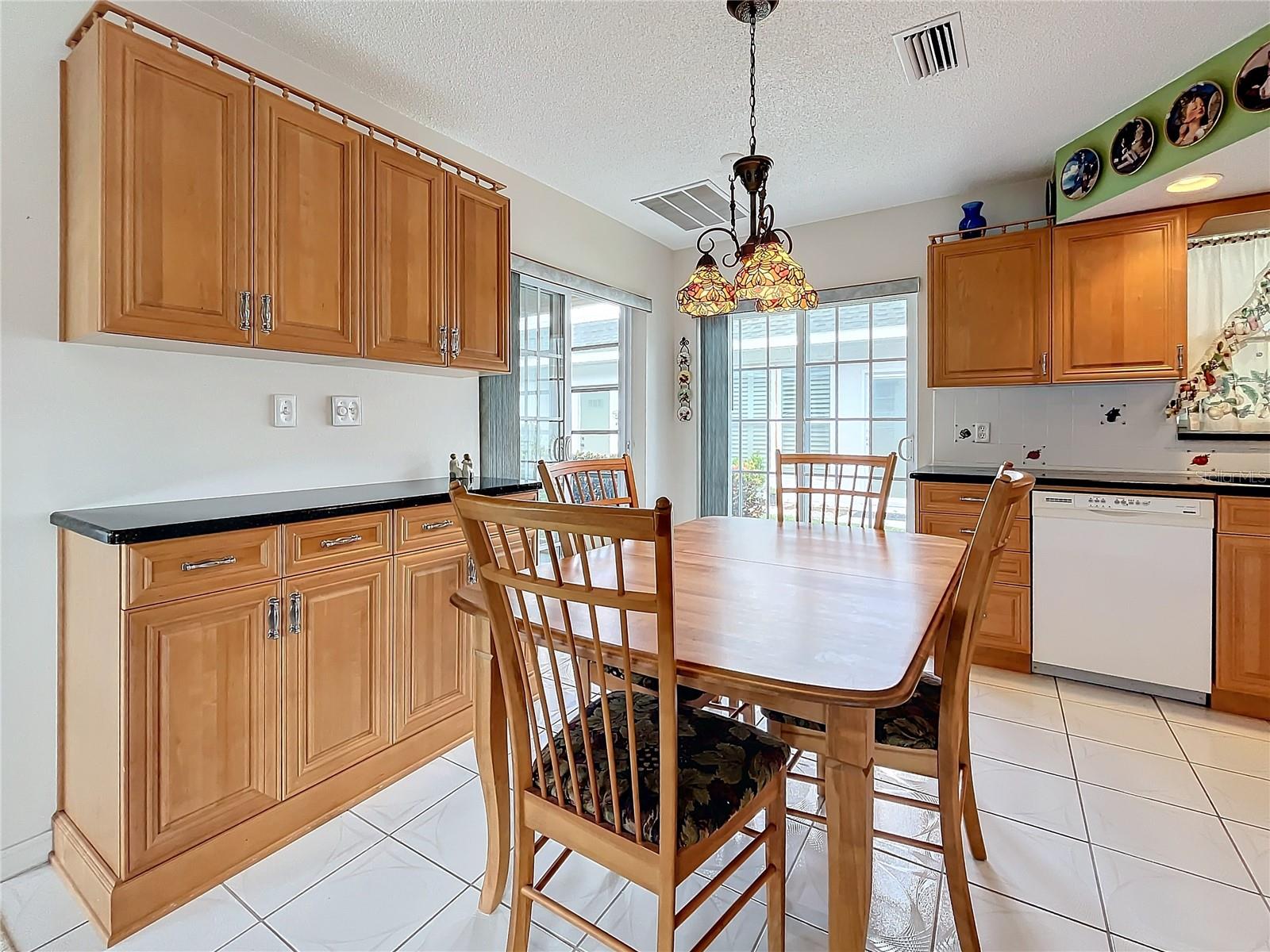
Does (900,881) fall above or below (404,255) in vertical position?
below

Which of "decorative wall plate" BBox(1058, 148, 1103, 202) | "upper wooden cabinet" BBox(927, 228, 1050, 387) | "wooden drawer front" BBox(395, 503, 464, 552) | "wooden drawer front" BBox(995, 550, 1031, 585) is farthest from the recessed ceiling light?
"wooden drawer front" BBox(395, 503, 464, 552)

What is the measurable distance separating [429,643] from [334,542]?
557 mm

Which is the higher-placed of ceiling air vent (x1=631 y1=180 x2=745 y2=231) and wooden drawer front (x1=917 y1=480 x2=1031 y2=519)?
ceiling air vent (x1=631 y1=180 x2=745 y2=231)

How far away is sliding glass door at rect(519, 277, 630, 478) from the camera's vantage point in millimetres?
3498

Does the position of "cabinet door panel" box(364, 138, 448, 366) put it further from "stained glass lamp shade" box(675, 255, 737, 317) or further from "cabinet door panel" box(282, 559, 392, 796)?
"stained glass lamp shade" box(675, 255, 737, 317)

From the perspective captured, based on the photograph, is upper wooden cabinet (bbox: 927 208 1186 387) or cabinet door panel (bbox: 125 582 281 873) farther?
upper wooden cabinet (bbox: 927 208 1186 387)

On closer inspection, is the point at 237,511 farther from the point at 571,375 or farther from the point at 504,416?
the point at 571,375

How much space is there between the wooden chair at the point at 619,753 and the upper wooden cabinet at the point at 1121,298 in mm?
2800

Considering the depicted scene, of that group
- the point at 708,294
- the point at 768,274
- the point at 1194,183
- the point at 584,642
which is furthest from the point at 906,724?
the point at 1194,183

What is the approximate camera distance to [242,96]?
1.83m

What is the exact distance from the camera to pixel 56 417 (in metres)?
1.72

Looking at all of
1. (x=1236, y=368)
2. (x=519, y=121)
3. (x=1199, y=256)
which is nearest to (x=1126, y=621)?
(x=1236, y=368)

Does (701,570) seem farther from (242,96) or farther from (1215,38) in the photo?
(1215,38)

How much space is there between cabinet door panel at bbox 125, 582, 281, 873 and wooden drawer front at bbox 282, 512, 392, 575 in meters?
0.11
